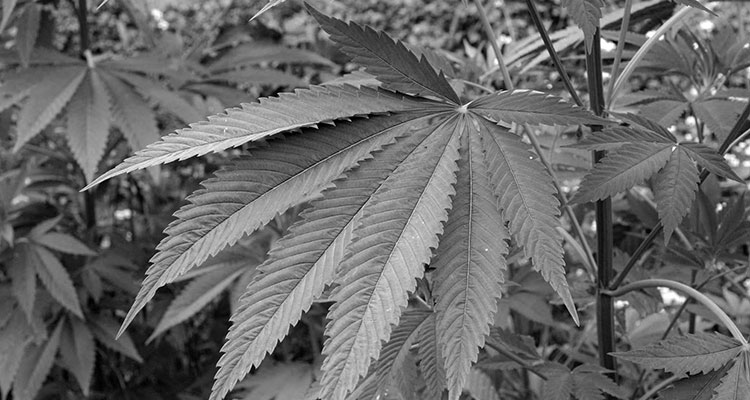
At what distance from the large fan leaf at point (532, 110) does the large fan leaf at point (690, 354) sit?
231 mm

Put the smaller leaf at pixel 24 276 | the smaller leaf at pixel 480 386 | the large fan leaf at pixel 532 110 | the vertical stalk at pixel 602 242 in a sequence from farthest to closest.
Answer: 1. the smaller leaf at pixel 24 276
2. the smaller leaf at pixel 480 386
3. the vertical stalk at pixel 602 242
4. the large fan leaf at pixel 532 110

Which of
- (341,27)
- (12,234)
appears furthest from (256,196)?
(12,234)

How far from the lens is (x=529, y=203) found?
609mm

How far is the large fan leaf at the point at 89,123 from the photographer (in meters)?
1.31

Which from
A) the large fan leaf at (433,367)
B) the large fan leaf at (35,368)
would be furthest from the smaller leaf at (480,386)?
the large fan leaf at (35,368)

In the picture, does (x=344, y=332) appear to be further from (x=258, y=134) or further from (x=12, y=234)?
(x=12, y=234)

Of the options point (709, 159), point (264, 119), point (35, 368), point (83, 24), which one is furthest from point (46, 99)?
point (709, 159)

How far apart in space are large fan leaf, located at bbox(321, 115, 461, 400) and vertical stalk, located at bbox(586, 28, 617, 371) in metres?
0.23

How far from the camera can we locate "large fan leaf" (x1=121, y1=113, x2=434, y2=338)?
581mm

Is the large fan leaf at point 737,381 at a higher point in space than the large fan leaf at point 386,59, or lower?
lower

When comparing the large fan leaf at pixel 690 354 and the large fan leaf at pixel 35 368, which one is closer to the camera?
the large fan leaf at pixel 690 354

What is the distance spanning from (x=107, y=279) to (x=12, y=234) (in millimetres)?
239

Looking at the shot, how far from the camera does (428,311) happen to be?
83 cm

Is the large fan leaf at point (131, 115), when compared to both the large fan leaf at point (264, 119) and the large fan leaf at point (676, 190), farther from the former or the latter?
the large fan leaf at point (676, 190)
